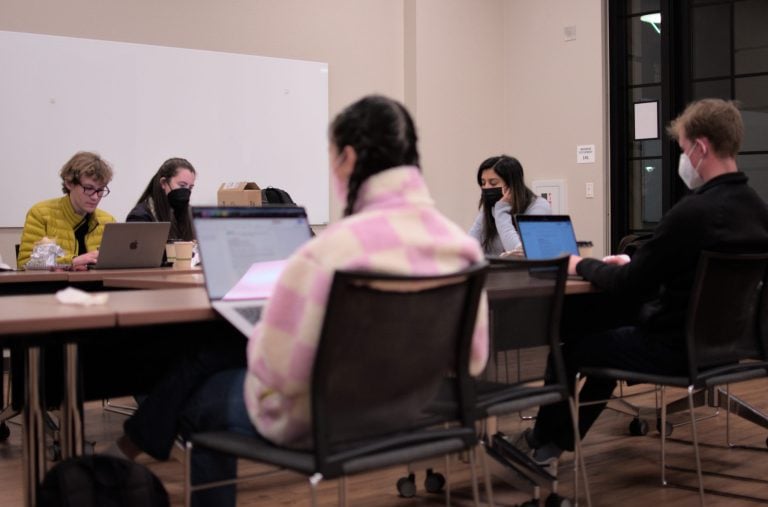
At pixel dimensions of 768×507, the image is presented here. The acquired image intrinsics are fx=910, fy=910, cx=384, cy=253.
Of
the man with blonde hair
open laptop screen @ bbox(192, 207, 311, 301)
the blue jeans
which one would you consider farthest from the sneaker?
the blue jeans

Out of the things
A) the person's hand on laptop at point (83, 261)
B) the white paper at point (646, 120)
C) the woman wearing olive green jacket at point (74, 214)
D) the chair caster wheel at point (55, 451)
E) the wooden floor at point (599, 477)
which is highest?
the white paper at point (646, 120)

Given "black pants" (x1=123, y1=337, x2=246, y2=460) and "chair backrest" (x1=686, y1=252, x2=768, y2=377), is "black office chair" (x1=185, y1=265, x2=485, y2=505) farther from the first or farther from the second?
"chair backrest" (x1=686, y1=252, x2=768, y2=377)

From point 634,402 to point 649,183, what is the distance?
299 centimetres

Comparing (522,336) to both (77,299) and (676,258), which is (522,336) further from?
(77,299)

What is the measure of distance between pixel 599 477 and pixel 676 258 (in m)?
1.05

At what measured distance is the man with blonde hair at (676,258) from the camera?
2.72m

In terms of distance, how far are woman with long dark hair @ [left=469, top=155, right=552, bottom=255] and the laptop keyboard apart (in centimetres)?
275

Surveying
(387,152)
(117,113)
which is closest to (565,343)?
(387,152)

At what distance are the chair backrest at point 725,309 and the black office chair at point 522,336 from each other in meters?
0.53

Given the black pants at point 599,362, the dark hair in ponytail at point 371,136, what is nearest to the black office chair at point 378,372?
the dark hair in ponytail at point 371,136

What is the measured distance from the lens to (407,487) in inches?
122

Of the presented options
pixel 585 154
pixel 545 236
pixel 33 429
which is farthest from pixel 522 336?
pixel 585 154

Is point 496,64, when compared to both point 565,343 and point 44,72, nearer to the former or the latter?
point 44,72

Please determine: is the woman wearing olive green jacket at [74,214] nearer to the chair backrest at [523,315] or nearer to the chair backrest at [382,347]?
the chair backrest at [523,315]
